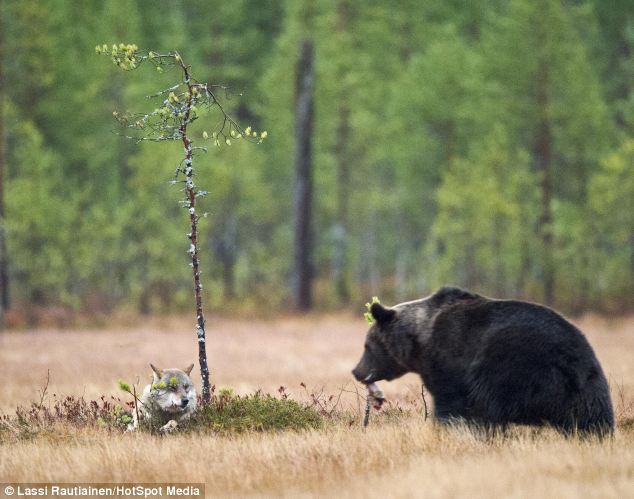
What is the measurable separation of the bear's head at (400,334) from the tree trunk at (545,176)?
21.1m

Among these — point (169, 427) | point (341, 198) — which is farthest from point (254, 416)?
point (341, 198)

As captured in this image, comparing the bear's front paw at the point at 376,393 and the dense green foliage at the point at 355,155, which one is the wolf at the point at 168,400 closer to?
the bear's front paw at the point at 376,393

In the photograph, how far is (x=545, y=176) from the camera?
99.9ft

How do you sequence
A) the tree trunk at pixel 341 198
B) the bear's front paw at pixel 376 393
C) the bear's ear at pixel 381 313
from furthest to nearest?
the tree trunk at pixel 341 198
the bear's front paw at pixel 376 393
the bear's ear at pixel 381 313

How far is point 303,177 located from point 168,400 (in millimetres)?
22700

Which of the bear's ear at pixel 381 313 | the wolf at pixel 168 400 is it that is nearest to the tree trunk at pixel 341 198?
the bear's ear at pixel 381 313

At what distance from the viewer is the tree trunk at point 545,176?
2991cm

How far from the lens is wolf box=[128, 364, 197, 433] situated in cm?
927

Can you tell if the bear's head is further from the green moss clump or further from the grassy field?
the green moss clump

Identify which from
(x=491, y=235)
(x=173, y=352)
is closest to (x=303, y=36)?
(x=491, y=235)

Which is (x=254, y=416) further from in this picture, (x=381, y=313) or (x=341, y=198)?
(x=341, y=198)

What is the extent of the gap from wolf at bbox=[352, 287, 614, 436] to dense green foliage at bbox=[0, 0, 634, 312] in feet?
68.3

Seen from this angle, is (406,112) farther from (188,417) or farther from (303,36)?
(188,417)

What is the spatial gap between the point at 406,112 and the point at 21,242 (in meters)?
15.4
